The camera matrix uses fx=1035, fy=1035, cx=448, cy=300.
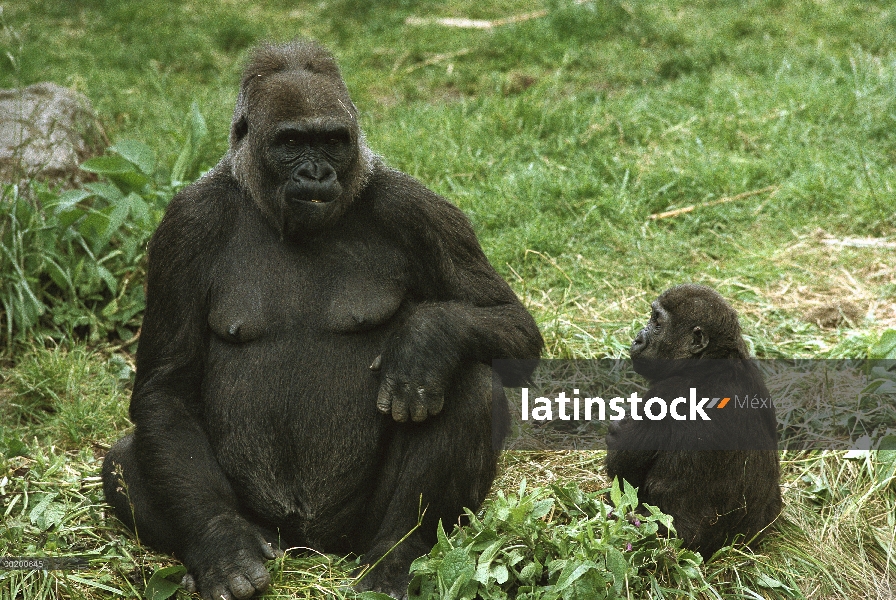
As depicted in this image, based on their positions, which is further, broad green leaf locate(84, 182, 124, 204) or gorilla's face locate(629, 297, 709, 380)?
broad green leaf locate(84, 182, 124, 204)

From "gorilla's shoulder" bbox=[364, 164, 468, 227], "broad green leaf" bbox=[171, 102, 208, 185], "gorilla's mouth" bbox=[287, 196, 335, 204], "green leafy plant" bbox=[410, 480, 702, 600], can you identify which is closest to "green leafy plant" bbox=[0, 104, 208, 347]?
"broad green leaf" bbox=[171, 102, 208, 185]

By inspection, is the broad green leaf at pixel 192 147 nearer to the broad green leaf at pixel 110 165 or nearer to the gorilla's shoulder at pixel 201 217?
the broad green leaf at pixel 110 165

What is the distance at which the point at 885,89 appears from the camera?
302 inches

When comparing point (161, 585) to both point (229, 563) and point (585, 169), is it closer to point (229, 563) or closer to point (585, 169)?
point (229, 563)

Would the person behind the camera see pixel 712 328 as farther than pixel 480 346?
Yes

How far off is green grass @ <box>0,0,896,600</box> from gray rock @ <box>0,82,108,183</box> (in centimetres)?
45

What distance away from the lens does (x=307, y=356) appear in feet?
12.2

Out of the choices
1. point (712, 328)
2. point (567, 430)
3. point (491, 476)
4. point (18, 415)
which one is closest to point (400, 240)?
point (491, 476)

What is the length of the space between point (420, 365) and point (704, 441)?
108cm

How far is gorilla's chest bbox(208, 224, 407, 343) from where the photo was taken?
3732 mm

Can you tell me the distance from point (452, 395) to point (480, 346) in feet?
0.66

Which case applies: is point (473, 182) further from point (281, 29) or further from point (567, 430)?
point (281, 29)

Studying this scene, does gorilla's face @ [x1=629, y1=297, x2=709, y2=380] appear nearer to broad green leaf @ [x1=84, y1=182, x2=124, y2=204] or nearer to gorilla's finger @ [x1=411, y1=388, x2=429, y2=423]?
gorilla's finger @ [x1=411, y1=388, x2=429, y2=423]

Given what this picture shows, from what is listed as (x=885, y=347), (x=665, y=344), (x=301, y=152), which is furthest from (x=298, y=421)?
(x=885, y=347)
